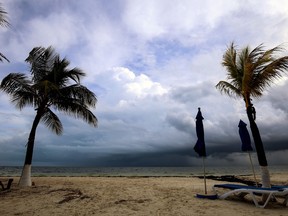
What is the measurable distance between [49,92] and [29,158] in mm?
3452

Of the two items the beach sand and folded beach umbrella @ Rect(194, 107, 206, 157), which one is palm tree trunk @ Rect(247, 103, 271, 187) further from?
folded beach umbrella @ Rect(194, 107, 206, 157)

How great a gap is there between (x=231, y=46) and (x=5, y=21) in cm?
845

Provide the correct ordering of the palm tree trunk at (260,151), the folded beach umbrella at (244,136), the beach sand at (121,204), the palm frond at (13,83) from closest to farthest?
1. the beach sand at (121,204)
2. the palm tree trunk at (260,151)
3. the folded beach umbrella at (244,136)
4. the palm frond at (13,83)

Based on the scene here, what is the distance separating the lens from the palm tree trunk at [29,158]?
13.8m

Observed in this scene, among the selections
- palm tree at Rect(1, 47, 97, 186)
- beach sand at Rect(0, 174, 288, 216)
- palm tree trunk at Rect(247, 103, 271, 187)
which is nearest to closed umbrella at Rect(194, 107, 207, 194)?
beach sand at Rect(0, 174, 288, 216)

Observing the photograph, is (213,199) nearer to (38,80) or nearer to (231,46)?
(231,46)

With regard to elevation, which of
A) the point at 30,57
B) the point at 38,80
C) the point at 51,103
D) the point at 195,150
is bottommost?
the point at 195,150

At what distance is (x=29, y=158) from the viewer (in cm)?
1423

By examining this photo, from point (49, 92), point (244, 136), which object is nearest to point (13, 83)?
point (49, 92)

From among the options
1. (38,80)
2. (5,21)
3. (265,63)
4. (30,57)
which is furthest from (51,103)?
(265,63)

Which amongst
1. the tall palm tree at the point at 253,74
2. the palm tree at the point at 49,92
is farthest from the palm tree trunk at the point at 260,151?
the palm tree at the point at 49,92

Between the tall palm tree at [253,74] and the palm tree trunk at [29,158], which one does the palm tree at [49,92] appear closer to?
the palm tree trunk at [29,158]

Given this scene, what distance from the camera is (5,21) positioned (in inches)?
391

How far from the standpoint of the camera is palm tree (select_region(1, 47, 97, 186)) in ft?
47.4
